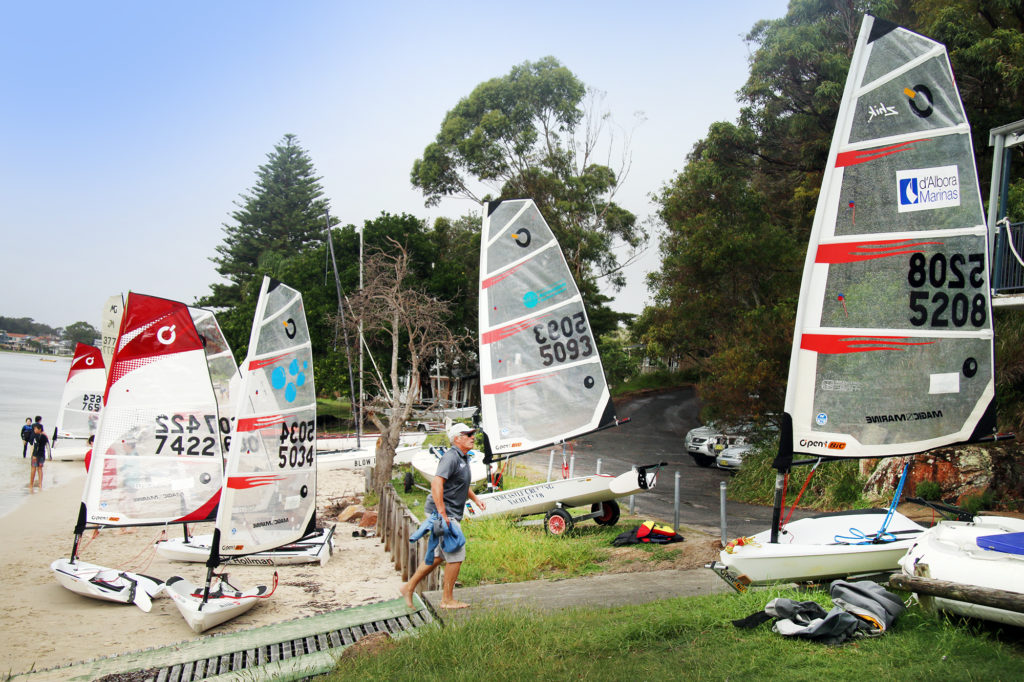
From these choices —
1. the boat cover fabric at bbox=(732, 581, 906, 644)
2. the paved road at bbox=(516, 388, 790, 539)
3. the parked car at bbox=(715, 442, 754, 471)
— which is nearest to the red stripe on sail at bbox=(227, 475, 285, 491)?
the boat cover fabric at bbox=(732, 581, 906, 644)

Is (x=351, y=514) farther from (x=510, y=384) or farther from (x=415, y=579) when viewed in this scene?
(x=415, y=579)

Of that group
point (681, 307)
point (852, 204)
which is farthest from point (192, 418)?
point (681, 307)

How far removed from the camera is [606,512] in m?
11.0

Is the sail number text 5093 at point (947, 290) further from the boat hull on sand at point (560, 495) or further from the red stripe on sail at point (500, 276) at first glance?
the red stripe on sail at point (500, 276)

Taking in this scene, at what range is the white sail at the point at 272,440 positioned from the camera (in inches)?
347

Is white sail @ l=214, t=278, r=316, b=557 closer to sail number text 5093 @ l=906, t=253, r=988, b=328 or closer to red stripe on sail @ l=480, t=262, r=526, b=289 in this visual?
red stripe on sail @ l=480, t=262, r=526, b=289

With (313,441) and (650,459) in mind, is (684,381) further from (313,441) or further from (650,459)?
(313,441)

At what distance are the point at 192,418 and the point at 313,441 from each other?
174 centimetres

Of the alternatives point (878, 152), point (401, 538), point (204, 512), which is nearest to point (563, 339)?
point (401, 538)

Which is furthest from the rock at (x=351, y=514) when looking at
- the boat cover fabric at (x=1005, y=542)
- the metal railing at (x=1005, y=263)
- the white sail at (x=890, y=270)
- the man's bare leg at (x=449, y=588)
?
the metal railing at (x=1005, y=263)

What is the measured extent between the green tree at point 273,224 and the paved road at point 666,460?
3278 cm

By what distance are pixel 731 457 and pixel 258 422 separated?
15.0 metres

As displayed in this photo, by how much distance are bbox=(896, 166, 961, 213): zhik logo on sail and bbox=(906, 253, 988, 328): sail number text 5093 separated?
0.47 m

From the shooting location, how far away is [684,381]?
43.7m
